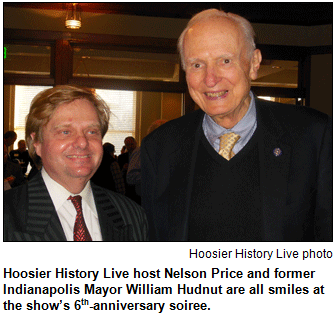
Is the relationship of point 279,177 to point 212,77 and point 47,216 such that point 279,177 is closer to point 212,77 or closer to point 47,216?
point 212,77

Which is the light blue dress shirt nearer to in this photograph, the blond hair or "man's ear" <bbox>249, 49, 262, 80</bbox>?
"man's ear" <bbox>249, 49, 262, 80</bbox>

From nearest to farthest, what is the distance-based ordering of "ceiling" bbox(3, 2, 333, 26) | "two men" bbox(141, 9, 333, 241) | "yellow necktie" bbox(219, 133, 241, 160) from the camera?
"two men" bbox(141, 9, 333, 241) < "yellow necktie" bbox(219, 133, 241, 160) < "ceiling" bbox(3, 2, 333, 26)

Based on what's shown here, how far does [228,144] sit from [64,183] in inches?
31.2

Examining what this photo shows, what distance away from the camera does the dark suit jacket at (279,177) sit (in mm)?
1702

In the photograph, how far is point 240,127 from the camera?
1896 mm

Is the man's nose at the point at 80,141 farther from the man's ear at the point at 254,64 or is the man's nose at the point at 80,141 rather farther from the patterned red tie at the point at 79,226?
the man's ear at the point at 254,64

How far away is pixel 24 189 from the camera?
5.69 feet

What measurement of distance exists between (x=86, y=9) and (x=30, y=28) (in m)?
1.04

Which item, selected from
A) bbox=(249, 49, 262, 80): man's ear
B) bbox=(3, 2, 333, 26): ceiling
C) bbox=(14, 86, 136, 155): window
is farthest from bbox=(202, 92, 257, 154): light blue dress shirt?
bbox=(14, 86, 136, 155): window

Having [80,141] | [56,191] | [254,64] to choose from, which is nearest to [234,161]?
[254,64]

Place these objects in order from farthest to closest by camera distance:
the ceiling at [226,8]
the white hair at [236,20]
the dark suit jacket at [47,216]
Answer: the ceiling at [226,8], the white hair at [236,20], the dark suit jacket at [47,216]

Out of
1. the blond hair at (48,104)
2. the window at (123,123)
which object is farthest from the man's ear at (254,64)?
the window at (123,123)

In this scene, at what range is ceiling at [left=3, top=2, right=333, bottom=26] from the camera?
20.9 ft
